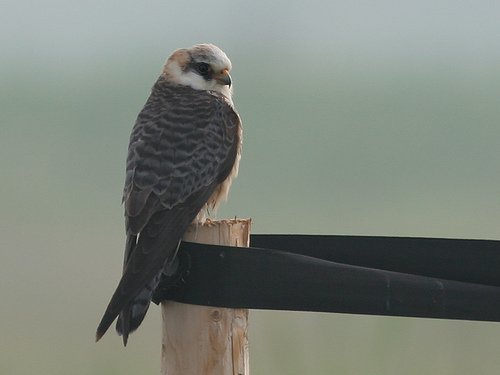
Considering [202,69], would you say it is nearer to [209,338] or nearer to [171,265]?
[171,265]

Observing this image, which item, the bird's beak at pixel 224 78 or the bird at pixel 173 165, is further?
the bird's beak at pixel 224 78

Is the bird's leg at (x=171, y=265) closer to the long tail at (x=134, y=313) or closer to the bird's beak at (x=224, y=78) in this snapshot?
the long tail at (x=134, y=313)

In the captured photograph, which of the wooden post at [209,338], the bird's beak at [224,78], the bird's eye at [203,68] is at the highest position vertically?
the bird's eye at [203,68]

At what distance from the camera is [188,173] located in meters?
2.84

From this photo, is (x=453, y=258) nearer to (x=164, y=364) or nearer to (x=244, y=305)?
(x=244, y=305)

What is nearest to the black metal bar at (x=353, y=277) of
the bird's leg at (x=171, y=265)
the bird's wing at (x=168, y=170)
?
the bird's leg at (x=171, y=265)

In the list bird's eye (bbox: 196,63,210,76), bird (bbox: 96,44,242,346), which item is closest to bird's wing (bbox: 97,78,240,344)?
bird (bbox: 96,44,242,346)

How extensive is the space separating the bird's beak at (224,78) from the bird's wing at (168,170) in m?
0.12

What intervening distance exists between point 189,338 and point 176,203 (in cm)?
66

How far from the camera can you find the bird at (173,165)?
2244 mm

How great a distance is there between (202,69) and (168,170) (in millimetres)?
916

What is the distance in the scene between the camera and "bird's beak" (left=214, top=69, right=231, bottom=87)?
3502 mm

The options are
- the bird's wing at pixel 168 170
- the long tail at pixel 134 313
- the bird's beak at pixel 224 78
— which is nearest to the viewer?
the long tail at pixel 134 313

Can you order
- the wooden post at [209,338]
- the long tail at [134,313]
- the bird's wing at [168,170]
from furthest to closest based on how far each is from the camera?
the bird's wing at [168,170], the long tail at [134,313], the wooden post at [209,338]
